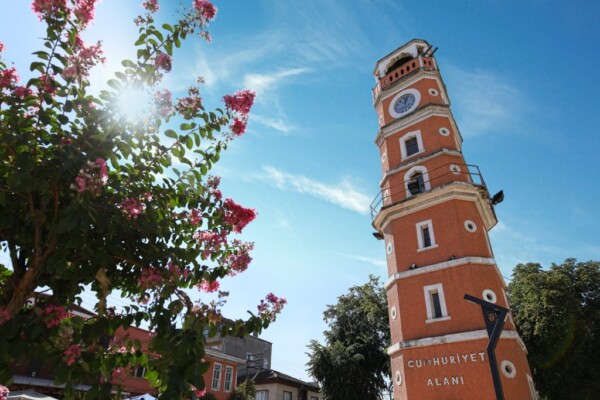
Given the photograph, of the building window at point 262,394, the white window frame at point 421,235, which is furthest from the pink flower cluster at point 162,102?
the building window at point 262,394

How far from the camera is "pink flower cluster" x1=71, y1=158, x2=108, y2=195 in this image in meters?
3.71

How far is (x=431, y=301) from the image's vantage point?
702 inches

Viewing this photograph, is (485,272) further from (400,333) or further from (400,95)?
(400,95)

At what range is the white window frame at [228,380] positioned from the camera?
3321 cm

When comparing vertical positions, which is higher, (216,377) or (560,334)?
(560,334)

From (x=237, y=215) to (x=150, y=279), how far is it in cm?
160

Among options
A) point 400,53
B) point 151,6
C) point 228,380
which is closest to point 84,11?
point 151,6

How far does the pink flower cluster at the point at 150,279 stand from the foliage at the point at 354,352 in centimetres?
2857

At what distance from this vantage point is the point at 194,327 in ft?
12.8

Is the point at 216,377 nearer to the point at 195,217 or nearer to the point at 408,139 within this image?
the point at 408,139

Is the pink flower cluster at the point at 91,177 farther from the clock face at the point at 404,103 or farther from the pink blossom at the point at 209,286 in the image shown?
the clock face at the point at 404,103

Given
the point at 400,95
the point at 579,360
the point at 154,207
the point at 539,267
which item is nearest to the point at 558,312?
the point at 579,360

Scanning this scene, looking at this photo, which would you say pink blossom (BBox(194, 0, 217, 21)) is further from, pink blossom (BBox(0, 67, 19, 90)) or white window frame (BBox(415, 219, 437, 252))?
white window frame (BBox(415, 219, 437, 252))

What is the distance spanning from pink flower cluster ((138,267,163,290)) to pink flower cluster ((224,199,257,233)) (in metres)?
1.41
